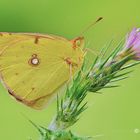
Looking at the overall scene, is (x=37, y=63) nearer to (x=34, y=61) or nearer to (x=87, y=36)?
(x=34, y=61)

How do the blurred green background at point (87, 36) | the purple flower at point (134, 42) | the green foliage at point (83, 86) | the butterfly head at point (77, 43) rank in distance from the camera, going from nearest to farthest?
the green foliage at point (83, 86)
the purple flower at point (134, 42)
the butterfly head at point (77, 43)
the blurred green background at point (87, 36)

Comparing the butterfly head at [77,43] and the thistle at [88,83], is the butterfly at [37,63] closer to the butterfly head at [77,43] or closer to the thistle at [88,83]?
the butterfly head at [77,43]

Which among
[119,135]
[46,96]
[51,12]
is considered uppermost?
[51,12]

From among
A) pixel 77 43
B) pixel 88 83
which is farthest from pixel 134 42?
pixel 77 43

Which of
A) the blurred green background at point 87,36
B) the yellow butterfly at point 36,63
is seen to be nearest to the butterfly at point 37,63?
the yellow butterfly at point 36,63

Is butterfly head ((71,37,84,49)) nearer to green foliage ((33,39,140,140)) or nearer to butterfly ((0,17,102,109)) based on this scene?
butterfly ((0,17,102,109))

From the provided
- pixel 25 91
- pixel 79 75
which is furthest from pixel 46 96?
pixel 79 75

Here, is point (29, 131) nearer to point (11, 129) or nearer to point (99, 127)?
point (11, 129)
